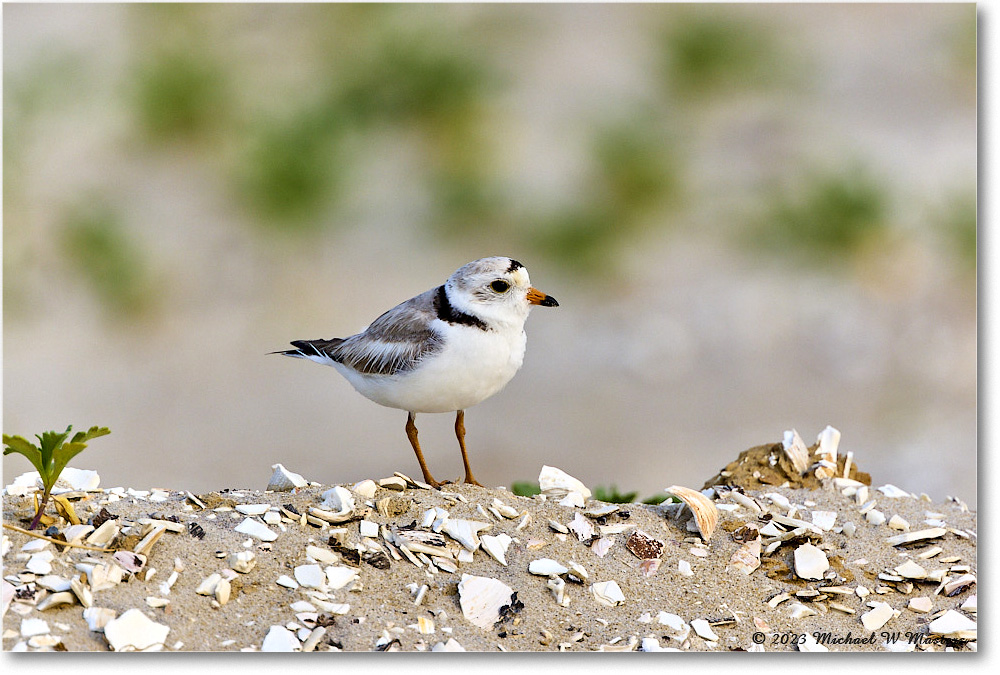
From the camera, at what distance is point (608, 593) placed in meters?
3.05

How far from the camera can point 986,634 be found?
3322 millimetres

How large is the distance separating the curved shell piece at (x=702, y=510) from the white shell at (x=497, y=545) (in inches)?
23.0

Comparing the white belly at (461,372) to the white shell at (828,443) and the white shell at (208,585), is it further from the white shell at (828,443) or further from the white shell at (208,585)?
the white shell at (828,443)

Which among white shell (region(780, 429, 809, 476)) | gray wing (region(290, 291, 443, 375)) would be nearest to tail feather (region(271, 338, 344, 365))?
gray wing (region(290, 291, 443, 375))

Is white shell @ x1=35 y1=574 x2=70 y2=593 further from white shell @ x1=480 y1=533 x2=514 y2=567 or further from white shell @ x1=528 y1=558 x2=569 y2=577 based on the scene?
white shell @ x1=528 y1=558 x2=569 y2=577

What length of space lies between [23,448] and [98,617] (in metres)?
0.54

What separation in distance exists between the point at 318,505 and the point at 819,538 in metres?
1.64

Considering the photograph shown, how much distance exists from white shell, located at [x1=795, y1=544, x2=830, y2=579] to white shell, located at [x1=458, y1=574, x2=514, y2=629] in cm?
92

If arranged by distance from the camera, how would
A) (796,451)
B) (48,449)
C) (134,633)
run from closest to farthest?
(134,633), (48,449), (796,451)

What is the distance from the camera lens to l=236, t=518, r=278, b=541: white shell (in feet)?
10.2

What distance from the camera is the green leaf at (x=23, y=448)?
289 cm

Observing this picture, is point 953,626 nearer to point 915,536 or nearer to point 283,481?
point 915,536

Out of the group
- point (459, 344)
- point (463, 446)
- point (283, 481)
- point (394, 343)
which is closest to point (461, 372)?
point (459, 344)

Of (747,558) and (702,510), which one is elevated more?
(702,510)
